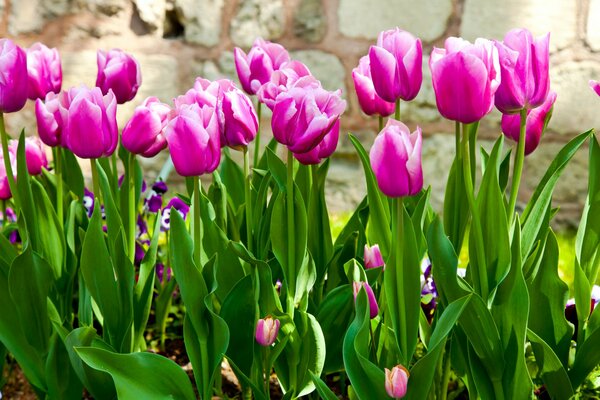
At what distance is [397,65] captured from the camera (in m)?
1.21

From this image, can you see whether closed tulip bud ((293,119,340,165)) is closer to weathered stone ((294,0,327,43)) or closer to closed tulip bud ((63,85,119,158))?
closed tulip bud ((63,85,119,158))

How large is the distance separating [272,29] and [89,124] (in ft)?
5.99

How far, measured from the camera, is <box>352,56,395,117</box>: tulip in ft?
4.62

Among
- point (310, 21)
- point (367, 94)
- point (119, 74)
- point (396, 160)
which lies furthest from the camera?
point (310, 21)

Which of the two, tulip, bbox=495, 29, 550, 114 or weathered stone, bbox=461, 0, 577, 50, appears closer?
tulip, bbox=495, 29, 550, 114

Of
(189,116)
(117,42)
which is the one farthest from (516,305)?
(117,42)

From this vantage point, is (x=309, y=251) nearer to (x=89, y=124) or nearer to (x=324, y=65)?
(x=89, y=124)

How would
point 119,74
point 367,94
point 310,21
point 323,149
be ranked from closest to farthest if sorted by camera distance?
point 323,149 → point 367,94 → point 119,74 → point 310,21

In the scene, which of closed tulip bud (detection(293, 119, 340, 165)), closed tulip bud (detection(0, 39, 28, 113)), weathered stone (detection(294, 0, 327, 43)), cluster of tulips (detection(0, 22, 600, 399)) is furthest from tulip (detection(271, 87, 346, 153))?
weathered stone (detection(294, 0, 327, 43))

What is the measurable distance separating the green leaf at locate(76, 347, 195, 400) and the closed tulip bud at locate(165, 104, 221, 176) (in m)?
0.29

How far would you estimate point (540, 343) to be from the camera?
49.5 inches

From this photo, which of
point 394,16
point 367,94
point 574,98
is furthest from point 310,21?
point 367,94

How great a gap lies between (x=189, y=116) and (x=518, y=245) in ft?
1.65

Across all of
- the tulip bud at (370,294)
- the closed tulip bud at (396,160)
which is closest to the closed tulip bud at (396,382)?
the tulip bud at (370,294)
